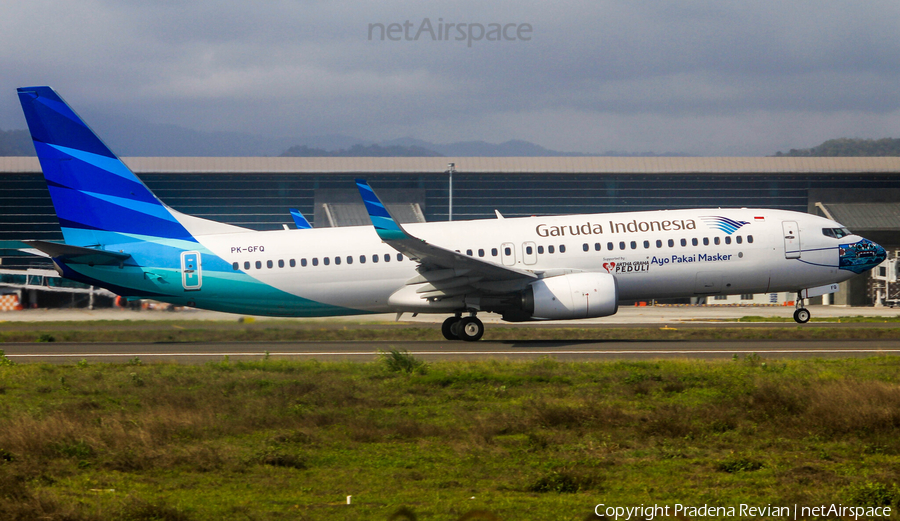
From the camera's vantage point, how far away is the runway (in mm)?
20359

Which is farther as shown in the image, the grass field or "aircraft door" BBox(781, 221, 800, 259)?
"aircraft door" BBox(781, 221, 800, 259)

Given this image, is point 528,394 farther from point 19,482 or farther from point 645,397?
point 19,482

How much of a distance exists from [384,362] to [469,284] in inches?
265

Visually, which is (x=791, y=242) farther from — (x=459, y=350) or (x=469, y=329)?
(x=459, y=350)

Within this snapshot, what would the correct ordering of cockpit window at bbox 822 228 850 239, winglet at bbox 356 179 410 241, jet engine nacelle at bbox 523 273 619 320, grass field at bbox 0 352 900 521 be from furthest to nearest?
1. cockpit window at bbox 822 228 850 239
2. jet engine nacelle at bbox 523 273 619 320
3. winglet at bbox 356 179 410 241
4. grass field at bbox 0 352 900 521

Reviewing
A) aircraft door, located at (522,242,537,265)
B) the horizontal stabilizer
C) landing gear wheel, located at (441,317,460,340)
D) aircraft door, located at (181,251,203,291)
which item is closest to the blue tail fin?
the horizontal stabilizer

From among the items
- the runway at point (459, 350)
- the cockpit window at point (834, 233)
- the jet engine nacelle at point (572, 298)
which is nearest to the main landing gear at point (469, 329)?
the runway at point (459, 350)

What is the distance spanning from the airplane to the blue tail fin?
31 mm

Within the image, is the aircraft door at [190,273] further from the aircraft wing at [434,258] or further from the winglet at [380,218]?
the winglet at [380,218]

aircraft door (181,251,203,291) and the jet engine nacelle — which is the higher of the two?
aircraft door (181,251,203,291)

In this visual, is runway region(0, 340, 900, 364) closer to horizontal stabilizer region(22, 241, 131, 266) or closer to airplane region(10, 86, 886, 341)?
airplane region(10, 86, 886, 341)

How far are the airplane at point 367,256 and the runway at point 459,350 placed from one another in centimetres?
125

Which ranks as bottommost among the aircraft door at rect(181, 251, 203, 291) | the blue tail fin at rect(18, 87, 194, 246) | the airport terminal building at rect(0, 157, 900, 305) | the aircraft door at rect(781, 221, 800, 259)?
the aircraft door at rect(181, 251, 203, 291)

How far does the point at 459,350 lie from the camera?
2211 cm
